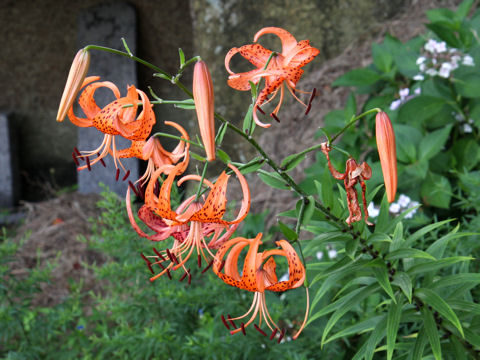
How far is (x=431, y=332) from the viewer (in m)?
0.81

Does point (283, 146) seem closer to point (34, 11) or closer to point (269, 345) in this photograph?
point (269, 345)

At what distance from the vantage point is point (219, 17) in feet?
10.1

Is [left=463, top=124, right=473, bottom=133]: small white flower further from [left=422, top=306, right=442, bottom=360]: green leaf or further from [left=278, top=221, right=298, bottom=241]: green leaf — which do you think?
[left=278, top=221, right=298, bottom=241]: green leaf

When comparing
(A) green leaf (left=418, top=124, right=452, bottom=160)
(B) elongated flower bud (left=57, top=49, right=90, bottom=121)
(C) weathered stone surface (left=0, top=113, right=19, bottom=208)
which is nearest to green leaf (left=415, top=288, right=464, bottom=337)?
(B) elongated flower bud (left=57, top=49, right=90, bottom=121)

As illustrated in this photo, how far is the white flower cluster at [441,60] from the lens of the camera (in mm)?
1706

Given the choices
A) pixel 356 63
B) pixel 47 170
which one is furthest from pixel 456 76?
pixel 47 170

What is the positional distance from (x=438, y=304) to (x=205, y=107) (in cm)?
49

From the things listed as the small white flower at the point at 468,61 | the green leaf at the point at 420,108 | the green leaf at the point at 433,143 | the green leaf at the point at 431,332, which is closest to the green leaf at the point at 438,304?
the green leaf at the point at 431,332

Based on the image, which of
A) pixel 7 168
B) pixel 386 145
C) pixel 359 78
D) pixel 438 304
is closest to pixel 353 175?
pixel 386 145

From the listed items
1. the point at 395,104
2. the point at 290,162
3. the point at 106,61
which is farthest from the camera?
the point at 106,61

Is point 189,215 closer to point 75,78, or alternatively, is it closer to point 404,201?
point 75,78

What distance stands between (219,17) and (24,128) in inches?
90.9

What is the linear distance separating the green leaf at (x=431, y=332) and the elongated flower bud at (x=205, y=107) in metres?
0.47

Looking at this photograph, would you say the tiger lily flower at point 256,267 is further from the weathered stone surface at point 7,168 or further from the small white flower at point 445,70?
the weathered stone surface at point 7,168
